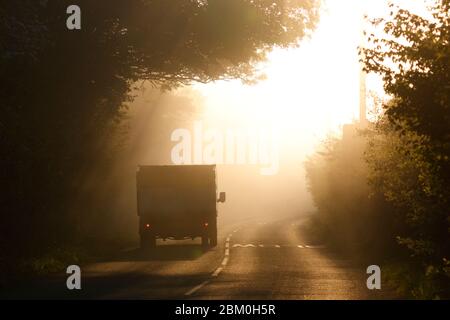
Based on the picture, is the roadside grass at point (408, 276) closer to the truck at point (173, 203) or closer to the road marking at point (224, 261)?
the road marking at point (224, 261)

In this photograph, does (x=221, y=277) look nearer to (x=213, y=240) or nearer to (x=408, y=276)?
(x=408, y=276)

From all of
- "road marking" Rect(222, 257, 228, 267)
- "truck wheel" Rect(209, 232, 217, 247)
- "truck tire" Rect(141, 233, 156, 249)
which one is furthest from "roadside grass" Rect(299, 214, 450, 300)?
"truck tire" Rect(141, 233, 156, 249)

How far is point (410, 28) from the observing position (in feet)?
53.6

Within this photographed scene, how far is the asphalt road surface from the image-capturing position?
2075cm

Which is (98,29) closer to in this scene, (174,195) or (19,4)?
(19,4)

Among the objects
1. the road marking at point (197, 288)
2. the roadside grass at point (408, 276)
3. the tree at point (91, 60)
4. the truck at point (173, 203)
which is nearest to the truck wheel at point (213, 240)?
the truck at point (173, 203)

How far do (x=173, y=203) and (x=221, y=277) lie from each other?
15.0m

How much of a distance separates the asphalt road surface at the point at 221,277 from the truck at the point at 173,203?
0.99m

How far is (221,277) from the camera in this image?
25.9m

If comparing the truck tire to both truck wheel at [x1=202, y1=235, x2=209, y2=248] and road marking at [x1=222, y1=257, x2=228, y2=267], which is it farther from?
road marking at [x1=222, y1=257, x2=228, y2=267]

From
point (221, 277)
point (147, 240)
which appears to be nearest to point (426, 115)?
point (221, 277)

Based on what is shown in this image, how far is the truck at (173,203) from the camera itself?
4066cm

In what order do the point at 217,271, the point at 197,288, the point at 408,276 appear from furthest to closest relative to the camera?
1. the point at 217,271
2. the point at 408,276
3. the point at 197,288
